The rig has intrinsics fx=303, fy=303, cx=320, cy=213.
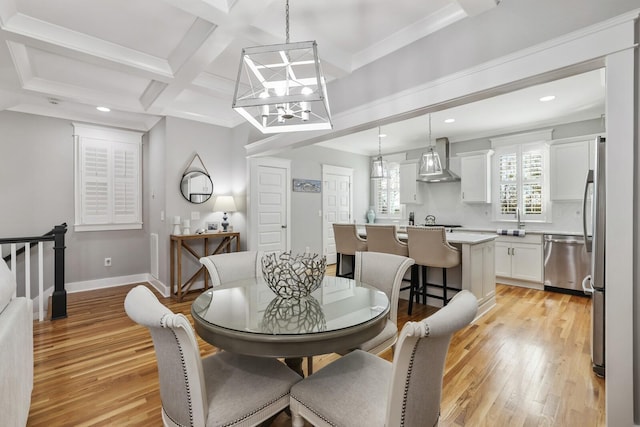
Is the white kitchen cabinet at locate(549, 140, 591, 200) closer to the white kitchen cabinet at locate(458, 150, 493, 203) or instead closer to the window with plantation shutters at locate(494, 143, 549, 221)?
the window with plantation shutters at locate(494, 143, 549, 221)

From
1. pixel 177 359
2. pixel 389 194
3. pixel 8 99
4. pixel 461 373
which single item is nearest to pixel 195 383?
pixel 177 359

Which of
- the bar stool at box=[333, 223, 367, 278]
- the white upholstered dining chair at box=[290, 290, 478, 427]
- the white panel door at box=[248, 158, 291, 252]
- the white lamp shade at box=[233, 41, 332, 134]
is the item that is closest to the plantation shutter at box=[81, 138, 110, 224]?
the white panel door at box=[248, 158, 291, 252]

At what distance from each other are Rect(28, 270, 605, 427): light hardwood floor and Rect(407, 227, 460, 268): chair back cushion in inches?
26.3

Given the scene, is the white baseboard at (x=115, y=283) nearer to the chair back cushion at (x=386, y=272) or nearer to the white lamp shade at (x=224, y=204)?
the white lamp shade at (x=224, y=204)

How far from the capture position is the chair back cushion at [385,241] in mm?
3584

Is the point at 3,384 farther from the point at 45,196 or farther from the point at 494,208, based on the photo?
the point at 494,208

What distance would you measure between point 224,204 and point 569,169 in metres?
5.13

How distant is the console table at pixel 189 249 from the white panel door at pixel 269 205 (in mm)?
379

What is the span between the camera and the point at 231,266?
239 cm

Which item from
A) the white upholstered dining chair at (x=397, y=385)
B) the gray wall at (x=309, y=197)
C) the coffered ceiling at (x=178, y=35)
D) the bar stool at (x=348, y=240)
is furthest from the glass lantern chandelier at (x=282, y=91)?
the gray wall at (x=309, y=197)

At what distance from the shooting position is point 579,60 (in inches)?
62.9

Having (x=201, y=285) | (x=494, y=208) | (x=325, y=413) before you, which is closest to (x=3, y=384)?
(x=325, y=413)

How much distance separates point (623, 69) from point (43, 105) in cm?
562

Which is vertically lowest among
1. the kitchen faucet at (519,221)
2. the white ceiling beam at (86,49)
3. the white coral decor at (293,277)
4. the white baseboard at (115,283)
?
the white baseboard at (115,283)
